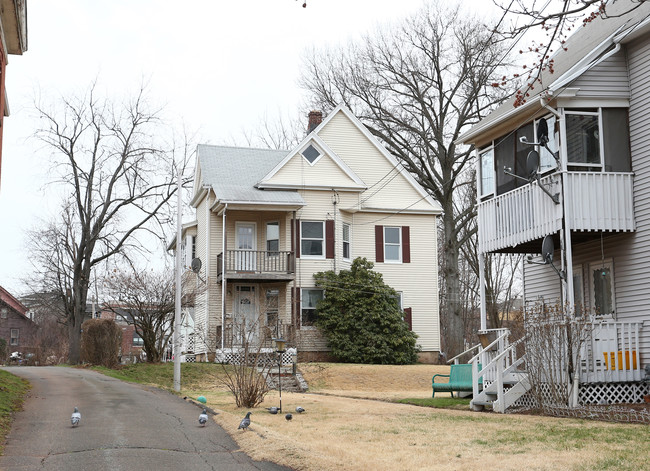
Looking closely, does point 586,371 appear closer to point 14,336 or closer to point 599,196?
point 599,196

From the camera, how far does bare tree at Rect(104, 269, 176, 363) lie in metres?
26.5

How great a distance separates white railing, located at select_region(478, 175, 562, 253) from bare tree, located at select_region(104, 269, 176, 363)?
39.7ft

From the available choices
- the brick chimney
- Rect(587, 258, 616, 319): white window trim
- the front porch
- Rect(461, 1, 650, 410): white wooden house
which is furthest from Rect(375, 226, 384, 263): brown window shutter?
the front porch

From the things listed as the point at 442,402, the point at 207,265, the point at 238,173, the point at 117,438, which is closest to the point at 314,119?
the point at 238,173

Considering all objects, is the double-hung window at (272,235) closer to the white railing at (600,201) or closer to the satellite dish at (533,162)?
the satellite dish at (533,162)

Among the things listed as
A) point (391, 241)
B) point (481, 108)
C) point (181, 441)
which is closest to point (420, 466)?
point (181, 441)

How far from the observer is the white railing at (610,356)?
592 inches

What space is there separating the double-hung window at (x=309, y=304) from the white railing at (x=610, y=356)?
53.7ft

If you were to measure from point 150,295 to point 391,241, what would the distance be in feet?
36.7

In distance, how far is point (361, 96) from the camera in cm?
3628

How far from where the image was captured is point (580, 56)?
17047 mm

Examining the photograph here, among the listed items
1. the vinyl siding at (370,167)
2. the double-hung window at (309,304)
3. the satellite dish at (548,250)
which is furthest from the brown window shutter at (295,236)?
the satellite dish at (548,250)

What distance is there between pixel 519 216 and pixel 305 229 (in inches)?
573

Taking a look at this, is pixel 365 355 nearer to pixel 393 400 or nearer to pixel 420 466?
pixel 393 400
